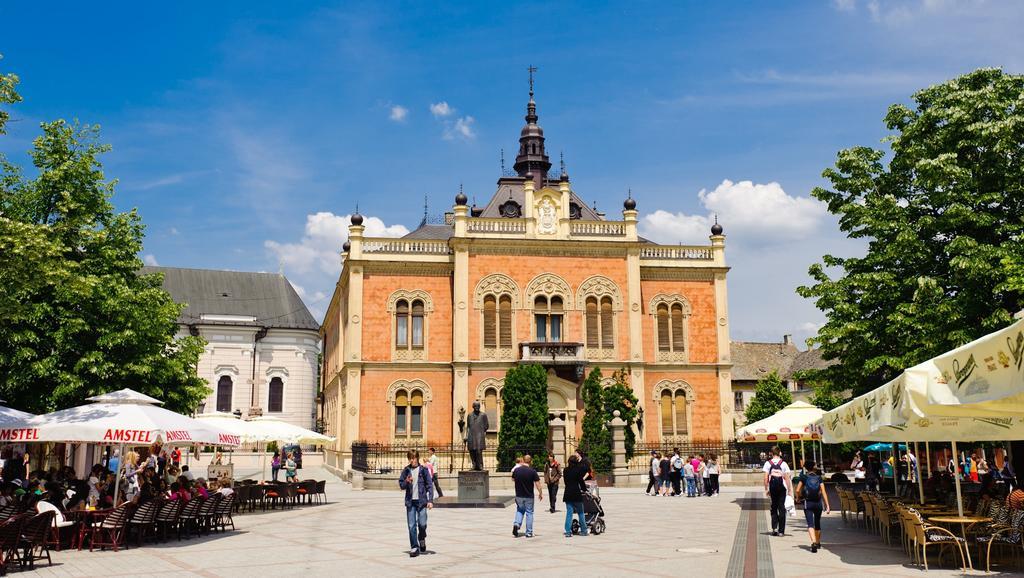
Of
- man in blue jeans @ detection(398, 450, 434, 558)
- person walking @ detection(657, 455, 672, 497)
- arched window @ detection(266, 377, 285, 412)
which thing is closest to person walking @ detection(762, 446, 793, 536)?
man in blue jeans @ detection(398, 450, 434, 558)

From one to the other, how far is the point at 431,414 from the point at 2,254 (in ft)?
85.4

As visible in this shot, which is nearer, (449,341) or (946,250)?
(946,250)

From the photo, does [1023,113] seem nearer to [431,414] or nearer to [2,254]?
[2,254]

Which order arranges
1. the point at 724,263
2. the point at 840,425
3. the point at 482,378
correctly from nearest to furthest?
the point at 840,425, the point at 482,378, the point at 724,263

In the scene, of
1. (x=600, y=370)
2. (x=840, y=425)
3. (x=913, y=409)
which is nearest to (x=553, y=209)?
(x=600, y=370)

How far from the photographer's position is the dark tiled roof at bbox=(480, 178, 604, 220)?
4725 centimetres

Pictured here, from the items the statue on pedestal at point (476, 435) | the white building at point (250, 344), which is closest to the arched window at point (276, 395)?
the white building at point (250, 344)

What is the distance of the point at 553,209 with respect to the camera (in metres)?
41.5

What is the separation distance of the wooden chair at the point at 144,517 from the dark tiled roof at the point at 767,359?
5480 centimetres

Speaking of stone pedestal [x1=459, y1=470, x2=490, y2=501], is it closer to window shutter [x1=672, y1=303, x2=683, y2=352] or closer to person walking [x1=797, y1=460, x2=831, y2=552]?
person walking [x1=797, y1=460, x2=831, y2=552]

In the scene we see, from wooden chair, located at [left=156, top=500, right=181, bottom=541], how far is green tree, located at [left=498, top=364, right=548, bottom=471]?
66.8 feet

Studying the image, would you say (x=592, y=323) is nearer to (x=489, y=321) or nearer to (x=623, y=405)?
(x=623, y=405)

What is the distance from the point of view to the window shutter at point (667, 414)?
41.4m

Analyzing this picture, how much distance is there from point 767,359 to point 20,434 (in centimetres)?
6151
